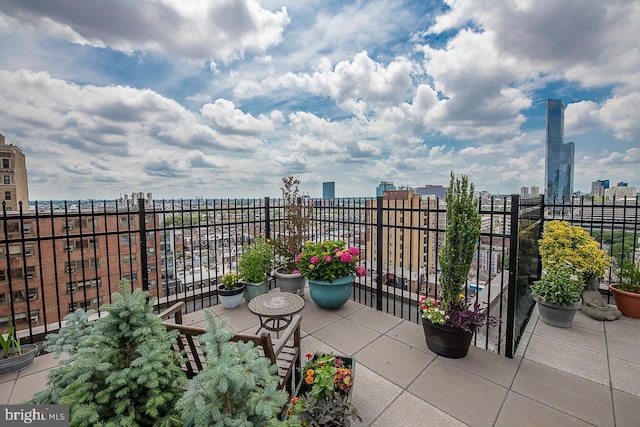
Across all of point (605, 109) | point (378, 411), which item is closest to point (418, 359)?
point (378, 411)

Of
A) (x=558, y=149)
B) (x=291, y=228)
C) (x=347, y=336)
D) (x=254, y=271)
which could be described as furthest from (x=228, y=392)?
(x=558, y=149)

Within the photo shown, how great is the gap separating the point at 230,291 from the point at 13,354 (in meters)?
2.67

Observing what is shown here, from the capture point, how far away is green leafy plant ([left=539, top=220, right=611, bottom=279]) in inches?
162

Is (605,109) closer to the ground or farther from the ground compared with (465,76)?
closer to the ground

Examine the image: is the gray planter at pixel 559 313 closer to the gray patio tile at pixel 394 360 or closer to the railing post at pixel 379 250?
the gray patio tile at pixel 394 360

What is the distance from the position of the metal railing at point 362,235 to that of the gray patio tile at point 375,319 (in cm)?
21

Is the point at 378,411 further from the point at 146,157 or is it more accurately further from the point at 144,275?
the point at 146,157

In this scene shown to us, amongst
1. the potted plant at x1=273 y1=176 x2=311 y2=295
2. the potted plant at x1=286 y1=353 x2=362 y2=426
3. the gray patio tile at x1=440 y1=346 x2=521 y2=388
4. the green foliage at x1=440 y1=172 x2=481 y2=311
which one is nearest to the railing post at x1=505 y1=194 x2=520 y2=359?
the gray patio tile at x1=440 y1=346 x2=521 y2=388

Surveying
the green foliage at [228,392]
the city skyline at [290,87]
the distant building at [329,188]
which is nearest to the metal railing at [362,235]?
the city skyline at [290,87]

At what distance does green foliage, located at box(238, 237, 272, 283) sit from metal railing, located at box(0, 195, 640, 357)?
39 centimetres

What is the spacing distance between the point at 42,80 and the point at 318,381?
6.71 m

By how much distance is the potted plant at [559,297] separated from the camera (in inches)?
148

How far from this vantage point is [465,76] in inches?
234

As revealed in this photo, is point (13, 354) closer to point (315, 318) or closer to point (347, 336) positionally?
point (315, 318)
